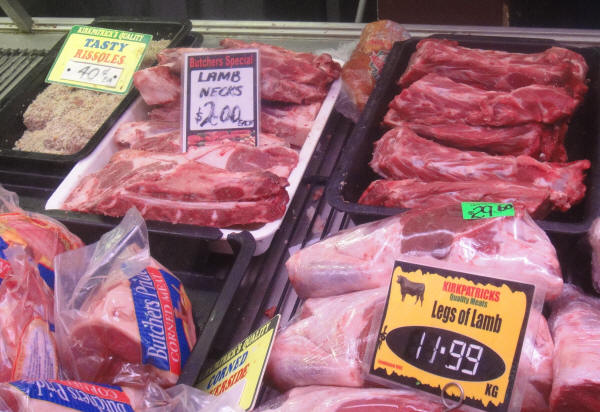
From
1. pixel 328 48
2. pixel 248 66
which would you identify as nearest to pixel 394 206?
pixel 248 66

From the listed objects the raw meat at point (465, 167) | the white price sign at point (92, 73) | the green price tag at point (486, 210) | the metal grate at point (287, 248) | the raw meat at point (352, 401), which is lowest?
the metal grate at point (287, 248)

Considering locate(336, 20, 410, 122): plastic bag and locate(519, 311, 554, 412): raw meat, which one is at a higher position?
locate(336, 20, 410, 122): plastic bag

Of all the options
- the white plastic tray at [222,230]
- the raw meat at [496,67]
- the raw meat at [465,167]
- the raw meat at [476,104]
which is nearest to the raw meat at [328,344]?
the white plastic tray at [222,230]

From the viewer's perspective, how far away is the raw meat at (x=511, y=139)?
1977 millimetres

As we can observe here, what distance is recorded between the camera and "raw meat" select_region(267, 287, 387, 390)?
131 cm

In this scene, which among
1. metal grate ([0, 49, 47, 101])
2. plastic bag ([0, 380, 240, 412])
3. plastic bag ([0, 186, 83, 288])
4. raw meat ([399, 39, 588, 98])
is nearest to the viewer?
plastic bag ([0, 380, 240, 412])

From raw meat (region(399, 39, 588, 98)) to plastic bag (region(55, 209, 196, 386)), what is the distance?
1341 mm

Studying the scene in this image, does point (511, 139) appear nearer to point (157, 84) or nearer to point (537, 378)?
point (537, 378)

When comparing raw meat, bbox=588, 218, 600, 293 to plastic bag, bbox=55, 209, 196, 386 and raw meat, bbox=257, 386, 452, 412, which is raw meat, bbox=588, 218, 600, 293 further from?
plastic bag, bbox=55, 209, 196, 386

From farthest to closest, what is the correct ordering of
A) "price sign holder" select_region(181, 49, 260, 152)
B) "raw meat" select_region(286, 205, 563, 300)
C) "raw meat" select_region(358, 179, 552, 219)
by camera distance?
"price sign holder" select_region(181, 49, 260, 152) → "raw meat" select_region(358, 179, 552, 219) → "raw meat" select_region(286, 205, 563, 300)

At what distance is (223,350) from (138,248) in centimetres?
40

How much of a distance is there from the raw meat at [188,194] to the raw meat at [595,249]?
961 millimetres

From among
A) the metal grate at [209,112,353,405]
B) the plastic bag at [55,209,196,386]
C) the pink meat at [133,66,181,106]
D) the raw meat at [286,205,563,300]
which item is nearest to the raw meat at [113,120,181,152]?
the pink meat at [133,66,181,106]

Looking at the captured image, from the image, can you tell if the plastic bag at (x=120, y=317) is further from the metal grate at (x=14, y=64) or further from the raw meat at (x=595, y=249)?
the metal grate at (x=14, y=64)
